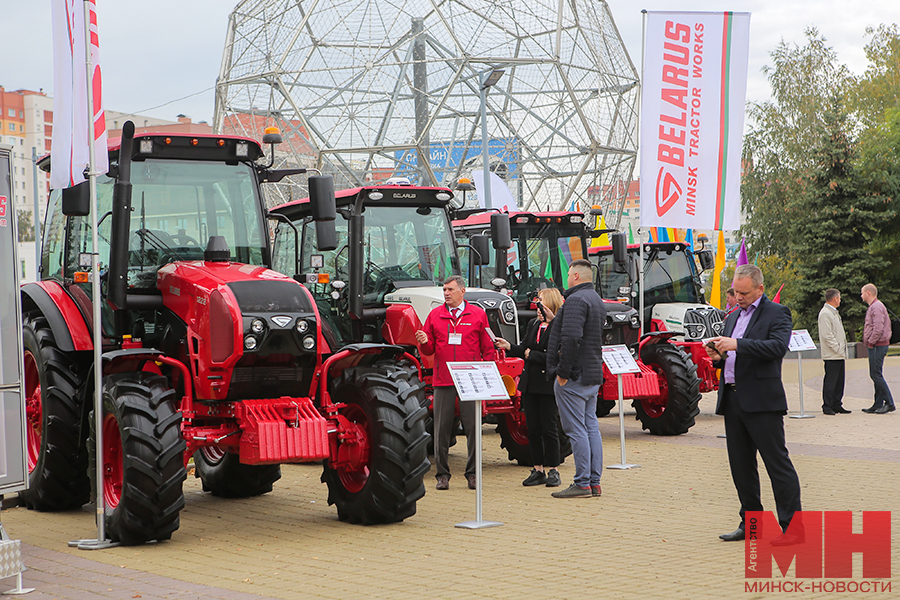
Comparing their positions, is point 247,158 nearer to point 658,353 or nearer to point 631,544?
point 631,544

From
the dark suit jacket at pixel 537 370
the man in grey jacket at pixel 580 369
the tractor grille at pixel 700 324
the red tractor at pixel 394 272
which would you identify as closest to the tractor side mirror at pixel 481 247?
the red tractor at pixel 394 272

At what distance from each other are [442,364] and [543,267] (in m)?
4.83

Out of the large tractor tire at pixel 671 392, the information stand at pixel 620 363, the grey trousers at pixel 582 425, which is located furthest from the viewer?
the large tractor tire at pixel 671 392

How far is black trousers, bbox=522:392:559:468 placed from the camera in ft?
30.8

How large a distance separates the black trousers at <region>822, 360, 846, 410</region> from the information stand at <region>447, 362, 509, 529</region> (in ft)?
31.2

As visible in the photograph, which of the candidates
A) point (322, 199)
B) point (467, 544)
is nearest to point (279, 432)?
point (467, 544)

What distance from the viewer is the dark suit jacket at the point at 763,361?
622 centimetres

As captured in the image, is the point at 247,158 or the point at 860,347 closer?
the point at 247,158

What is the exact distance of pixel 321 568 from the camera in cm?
612

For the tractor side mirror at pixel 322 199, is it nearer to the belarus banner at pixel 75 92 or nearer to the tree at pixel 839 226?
the belarus banner at pixel 75 92

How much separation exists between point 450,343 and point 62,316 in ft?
11.0

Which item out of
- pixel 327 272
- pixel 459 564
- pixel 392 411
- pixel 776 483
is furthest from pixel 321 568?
pixel 327 272

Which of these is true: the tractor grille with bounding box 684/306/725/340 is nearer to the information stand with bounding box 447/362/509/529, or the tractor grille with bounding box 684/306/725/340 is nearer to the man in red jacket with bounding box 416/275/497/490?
the man in red jacket with bounding box 416/275/497/490

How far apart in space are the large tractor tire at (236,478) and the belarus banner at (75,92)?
3.10 meters
